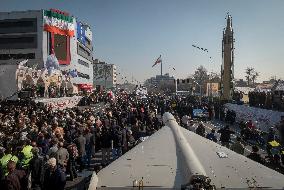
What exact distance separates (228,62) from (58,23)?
49.0 m

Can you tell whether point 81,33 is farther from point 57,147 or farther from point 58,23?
point 57,147

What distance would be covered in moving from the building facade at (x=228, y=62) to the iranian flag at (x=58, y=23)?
46.7 meters

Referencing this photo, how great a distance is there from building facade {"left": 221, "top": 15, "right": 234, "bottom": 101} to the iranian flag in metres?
46.7

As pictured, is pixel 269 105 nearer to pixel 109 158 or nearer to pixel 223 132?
pixel 223 132

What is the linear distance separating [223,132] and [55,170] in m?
10.2

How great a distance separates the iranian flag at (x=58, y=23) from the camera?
78.4m

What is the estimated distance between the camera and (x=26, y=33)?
78.5 m

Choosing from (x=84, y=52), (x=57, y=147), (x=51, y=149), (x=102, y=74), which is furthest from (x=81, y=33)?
(x=51, y=149)

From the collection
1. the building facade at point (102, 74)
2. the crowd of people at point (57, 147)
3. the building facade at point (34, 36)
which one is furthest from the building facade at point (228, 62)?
the building facade at point (102, 74)

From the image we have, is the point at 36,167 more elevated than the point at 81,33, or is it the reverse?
the point at 81,33

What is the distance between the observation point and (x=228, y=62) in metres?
44.0

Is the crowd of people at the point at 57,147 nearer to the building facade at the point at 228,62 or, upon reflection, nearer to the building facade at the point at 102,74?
the building facade at the point at 228,62

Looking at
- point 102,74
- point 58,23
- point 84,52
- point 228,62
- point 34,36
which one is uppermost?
point 58,23

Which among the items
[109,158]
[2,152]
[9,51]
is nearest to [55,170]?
[2,152]
